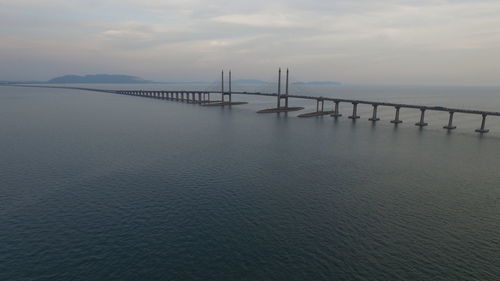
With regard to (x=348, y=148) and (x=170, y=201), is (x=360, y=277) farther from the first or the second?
(x=348, y=148)

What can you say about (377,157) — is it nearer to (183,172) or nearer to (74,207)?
(183,172)

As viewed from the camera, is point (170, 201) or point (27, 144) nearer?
point (170, 201)

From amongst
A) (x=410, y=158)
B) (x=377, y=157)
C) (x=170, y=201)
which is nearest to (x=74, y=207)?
(x=170, y=201)

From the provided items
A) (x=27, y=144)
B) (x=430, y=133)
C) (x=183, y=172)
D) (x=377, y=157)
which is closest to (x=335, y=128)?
(x=430, y=133)

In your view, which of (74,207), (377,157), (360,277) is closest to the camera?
(360,277)

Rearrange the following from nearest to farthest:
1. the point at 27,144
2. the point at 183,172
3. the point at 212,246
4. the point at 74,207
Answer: the point at 212,246 < the point at 74,207 < the point at 183,172 < the point at 27,144

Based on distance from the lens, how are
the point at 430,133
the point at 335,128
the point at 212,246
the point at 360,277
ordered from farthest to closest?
the point at 335,128, the point at 430,133, the point at 212,246, the point at 360,277
